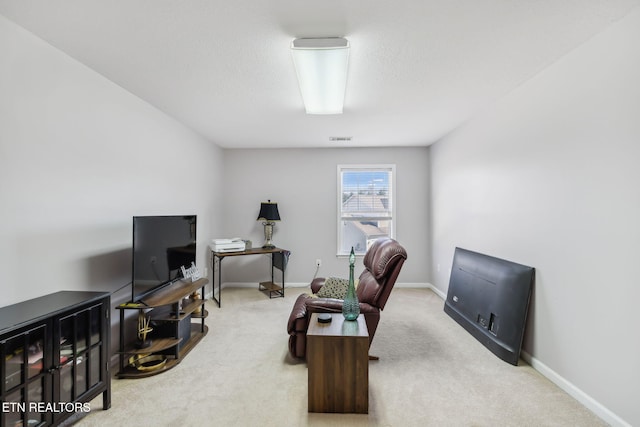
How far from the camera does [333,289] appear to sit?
311cm

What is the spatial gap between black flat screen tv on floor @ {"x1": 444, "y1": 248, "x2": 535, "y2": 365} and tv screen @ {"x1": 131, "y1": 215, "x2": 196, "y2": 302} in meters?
3.14

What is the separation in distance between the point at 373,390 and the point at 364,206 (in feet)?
10.9

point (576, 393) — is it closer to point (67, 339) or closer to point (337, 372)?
point (337, 372)

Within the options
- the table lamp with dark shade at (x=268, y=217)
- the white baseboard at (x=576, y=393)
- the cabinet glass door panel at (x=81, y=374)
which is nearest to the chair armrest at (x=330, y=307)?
the white baseboard at (x=576, y=393)

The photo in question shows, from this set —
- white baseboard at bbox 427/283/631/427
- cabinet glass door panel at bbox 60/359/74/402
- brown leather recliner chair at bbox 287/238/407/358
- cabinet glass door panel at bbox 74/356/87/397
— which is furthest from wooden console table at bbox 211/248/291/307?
white baseboard at bbox 427/283/631/427

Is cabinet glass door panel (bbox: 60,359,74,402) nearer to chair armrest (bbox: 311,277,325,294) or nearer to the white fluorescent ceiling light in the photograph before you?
chair armrest (bbox: 311,277,325,294)

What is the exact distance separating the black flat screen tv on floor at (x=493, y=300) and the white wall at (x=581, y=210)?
0.10 m

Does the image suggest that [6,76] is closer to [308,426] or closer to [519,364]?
[308,426]

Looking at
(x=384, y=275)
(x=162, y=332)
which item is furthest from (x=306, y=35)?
(x=162, y=332)

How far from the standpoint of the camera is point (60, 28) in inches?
68.9

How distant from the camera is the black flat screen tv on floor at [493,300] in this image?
8.14ft

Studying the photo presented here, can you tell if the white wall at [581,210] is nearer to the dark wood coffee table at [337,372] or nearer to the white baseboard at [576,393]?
the white baseboard at [576,393]

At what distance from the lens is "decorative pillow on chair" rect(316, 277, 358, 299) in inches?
119

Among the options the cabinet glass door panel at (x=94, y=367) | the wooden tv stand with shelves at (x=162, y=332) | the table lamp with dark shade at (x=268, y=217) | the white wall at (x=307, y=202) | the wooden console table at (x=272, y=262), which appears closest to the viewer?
the cabinet glass door panel at (x=94, y=367)
